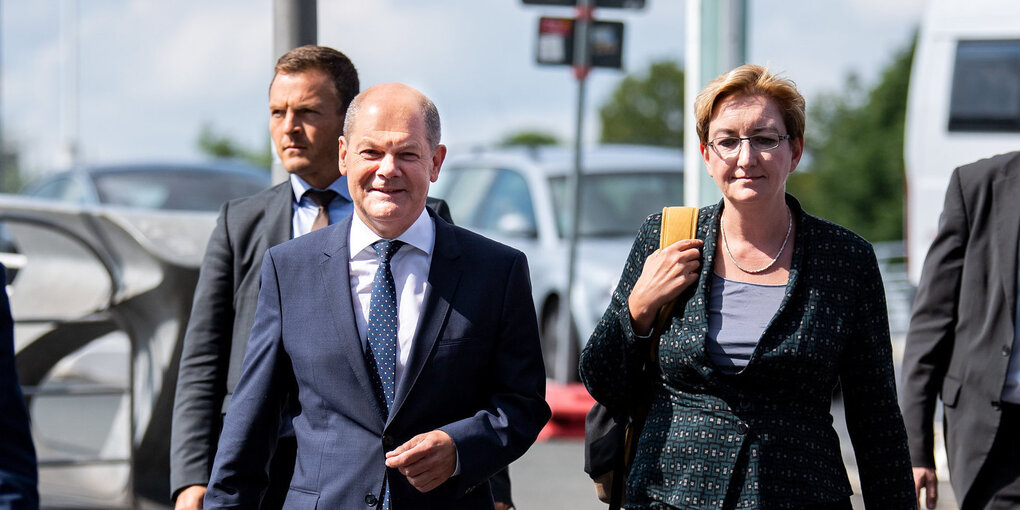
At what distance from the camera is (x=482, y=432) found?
299 cm

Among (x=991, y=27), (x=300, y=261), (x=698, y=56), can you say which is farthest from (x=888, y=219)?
(x=300, y=261)

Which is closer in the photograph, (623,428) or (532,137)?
(623,428)

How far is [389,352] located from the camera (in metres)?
3.03

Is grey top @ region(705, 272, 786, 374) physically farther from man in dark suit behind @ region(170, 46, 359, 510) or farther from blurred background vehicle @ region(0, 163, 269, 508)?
blurred background vehicle @ region(0, 163, 269, 508)

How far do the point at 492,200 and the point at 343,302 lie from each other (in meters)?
9.73

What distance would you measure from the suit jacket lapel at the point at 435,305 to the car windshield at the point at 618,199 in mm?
8553

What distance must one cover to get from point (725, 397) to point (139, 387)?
11.8 feet

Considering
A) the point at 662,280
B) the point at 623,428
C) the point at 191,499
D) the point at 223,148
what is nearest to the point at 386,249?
the point at 662,280

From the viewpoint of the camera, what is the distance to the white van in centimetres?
1238

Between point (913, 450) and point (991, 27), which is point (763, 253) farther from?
point (991, 27)

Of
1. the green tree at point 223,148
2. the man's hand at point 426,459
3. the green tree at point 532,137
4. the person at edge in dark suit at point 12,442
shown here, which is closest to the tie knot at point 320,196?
the man's hand at point 426,459

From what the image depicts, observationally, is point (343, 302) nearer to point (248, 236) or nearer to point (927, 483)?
point (248, 236)

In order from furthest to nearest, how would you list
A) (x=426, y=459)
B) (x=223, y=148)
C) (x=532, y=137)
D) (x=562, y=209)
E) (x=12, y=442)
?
1. (x=532, y=137)
2. (x=223, y=148)
3. (x=562, y=209)
4. (x=426, y=459)
5. (x=12, y=442)

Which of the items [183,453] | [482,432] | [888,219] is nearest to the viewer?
[482,432]
